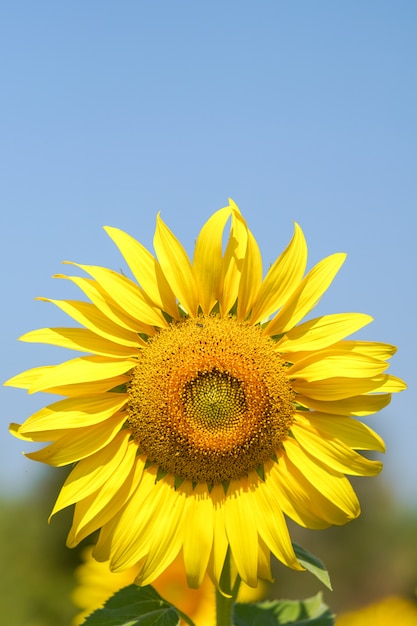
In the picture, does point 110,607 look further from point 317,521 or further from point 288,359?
point 288,359

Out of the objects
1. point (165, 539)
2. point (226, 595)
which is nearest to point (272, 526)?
point (226, 595)

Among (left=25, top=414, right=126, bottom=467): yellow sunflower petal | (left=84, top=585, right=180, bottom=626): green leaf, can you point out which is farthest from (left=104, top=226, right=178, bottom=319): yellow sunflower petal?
(left=84, top=585, right=180, bottom=626): green leaf

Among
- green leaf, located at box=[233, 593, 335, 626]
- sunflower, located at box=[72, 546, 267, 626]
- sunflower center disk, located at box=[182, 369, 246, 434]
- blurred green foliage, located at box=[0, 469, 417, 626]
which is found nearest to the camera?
sunflower center disk, located at box=[182, 369, 246, 434]

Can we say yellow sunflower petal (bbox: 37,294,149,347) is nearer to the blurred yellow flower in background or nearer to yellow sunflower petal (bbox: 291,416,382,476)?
yellow sunflower petal (bbox: 291,416,382,476)

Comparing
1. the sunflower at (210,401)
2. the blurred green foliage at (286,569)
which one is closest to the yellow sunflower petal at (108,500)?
the sunflower at (210,401)

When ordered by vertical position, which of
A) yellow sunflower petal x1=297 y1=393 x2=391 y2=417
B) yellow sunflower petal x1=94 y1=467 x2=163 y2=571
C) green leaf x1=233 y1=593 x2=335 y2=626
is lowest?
green leaf x1=233 y1=593 x2=335 y2=626

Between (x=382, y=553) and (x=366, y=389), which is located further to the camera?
(x=382, y=553)

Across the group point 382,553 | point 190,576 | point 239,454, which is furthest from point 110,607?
point 382,553

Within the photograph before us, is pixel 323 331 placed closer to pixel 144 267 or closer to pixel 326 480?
pixel 326 480
